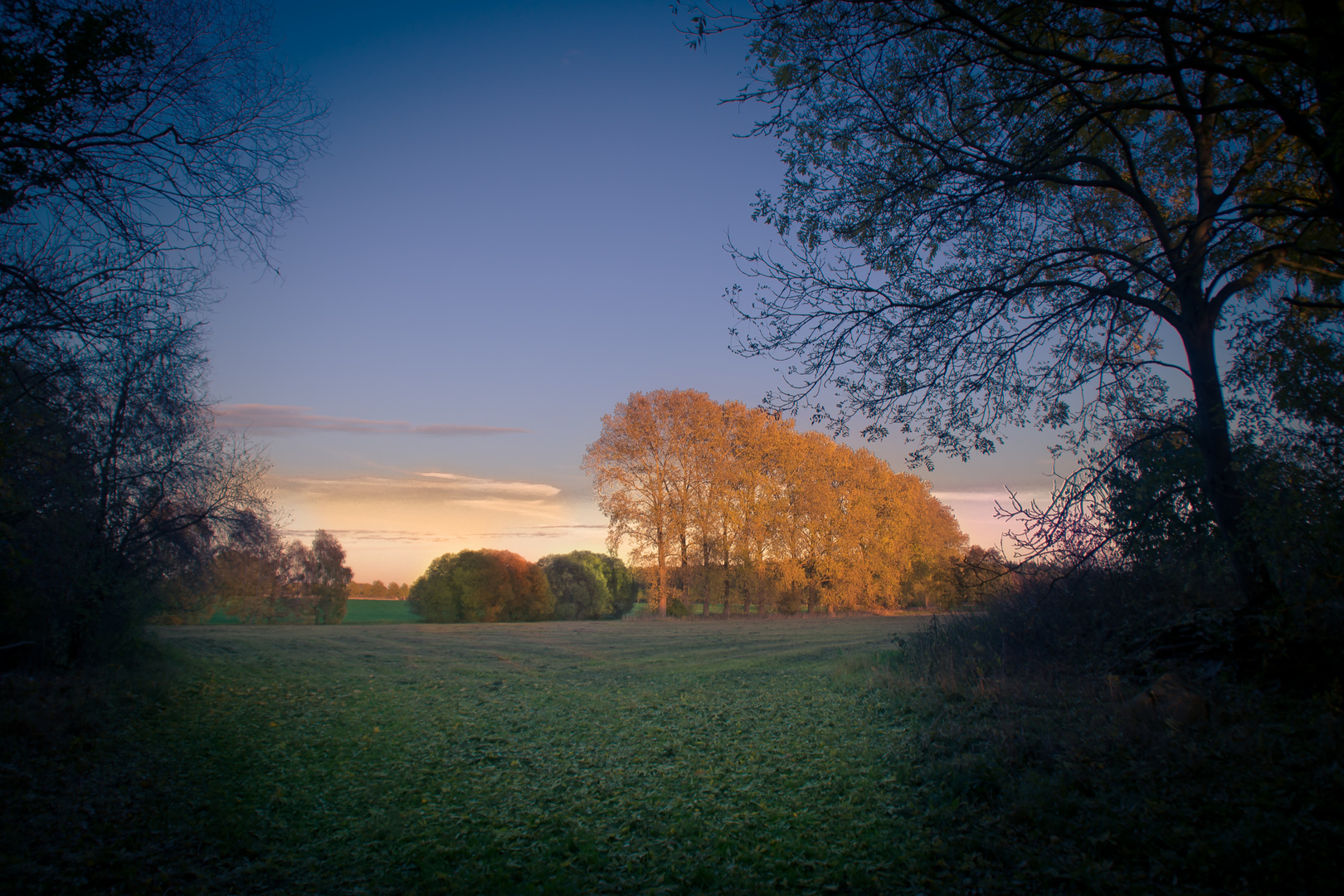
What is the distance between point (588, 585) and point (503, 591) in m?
6.95

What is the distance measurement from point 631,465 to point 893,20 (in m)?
26.2

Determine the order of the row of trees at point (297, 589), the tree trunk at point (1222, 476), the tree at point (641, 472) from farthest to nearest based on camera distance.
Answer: the tree at point (641, 472) < the row of trees at point (297, 589) < the tree trunk at point (1222, 476)

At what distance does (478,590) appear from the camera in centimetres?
3481

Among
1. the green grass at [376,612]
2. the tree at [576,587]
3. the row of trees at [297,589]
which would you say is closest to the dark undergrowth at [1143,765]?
the row of trees at [297,589]

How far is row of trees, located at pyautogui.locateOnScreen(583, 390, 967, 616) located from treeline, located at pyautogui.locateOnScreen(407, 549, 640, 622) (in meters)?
8.90

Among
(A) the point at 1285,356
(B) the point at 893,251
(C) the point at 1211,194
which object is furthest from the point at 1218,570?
(B) the point at 893,251

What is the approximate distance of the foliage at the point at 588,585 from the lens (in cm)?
3994

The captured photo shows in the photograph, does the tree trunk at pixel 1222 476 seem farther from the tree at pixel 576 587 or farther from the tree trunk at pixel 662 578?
the tree at pixel 576 587

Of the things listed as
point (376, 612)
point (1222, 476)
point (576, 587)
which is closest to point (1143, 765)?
point (1222, 476)

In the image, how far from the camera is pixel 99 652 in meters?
11.0

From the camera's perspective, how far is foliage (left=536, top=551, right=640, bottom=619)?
39.9 metres

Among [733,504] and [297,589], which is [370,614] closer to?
[297,589]

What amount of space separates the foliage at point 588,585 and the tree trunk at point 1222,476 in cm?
3611

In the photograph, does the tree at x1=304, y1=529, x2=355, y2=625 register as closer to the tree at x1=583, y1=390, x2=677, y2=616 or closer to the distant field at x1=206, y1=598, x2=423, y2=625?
the distant field at x1=206, y1=598, x2=423, y2=625
